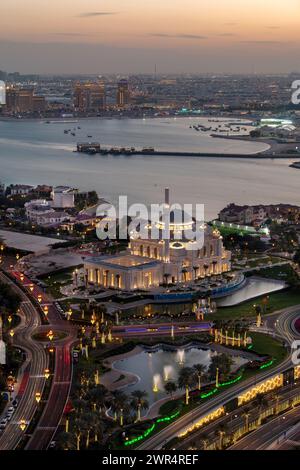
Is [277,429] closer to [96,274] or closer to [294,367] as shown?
[294,367]

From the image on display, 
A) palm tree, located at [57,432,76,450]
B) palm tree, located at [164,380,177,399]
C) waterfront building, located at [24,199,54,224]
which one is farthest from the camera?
waterfront building, located at [24,199,54,224]

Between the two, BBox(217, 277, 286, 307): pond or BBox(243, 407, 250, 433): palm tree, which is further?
BBox(217, 277, 286, 307): pond

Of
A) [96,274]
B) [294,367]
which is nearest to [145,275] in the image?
[96,274]

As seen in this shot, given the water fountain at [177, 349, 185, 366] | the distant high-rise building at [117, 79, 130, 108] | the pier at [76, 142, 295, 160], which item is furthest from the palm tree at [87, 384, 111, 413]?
the distant high-rise building at [117, 79, 130, 108]

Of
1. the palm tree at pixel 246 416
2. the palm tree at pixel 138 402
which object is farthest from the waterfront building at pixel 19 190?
the palm tree at pixel 246 416

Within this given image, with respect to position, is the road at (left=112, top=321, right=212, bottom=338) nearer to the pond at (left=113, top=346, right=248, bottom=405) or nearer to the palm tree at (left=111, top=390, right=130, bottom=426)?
the pond at (left=113, top=346, right=248, bottom=405)

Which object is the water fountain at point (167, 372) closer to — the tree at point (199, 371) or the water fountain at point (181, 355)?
the water fountain at point (181, 355)

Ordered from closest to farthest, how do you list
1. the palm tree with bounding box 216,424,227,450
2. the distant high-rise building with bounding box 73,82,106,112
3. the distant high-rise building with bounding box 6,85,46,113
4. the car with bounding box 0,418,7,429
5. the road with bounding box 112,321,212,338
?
the palm tree with bounding box 216,424,227,450
the car with bounding box 0,418,7,429
the road with bounding box 112,321,212,338
the distant high-rise building with bounding box 6,85,46,113
the distant high-rise building with bounding box 73,82,106,112
